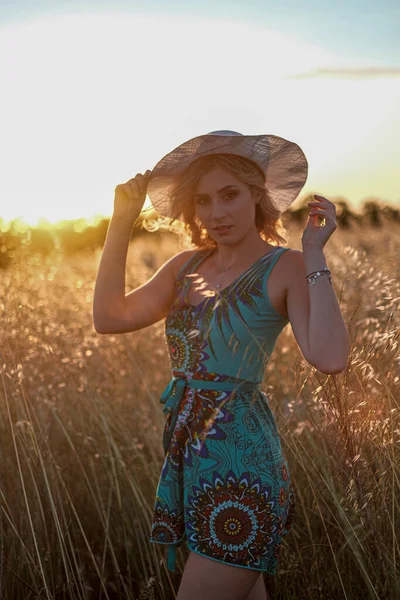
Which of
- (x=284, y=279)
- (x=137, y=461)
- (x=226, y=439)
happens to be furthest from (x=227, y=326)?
(x=137, y=461)

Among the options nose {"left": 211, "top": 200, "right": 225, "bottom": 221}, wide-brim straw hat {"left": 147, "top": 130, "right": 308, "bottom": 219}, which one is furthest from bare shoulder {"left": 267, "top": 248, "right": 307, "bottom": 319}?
wide-brim straw hat {"left": 147, "top": 130, "right": 308, "bottom": 219}

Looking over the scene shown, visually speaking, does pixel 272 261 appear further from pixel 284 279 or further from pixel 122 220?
pixel 122 220

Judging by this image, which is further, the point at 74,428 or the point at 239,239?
the point at 74,428

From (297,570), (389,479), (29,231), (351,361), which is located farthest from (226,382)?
(29,231)

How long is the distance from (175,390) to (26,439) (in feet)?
2.87

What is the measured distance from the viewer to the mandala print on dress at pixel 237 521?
6.22ft

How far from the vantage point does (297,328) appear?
6.23 feet

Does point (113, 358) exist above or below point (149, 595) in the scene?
above

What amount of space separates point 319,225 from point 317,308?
10.7 inches

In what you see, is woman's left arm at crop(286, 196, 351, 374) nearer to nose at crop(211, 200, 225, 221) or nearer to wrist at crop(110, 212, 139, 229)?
nose at crop(211, 200, 225, 221)

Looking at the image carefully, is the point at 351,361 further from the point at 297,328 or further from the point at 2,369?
the point at 2,369

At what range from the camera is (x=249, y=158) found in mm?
2160

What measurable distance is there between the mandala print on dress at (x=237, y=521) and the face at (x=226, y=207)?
744 mm

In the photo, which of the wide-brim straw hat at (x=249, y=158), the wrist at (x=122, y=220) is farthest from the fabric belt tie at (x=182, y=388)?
the wide-brim straw hat at (x=249, y=158)
